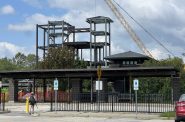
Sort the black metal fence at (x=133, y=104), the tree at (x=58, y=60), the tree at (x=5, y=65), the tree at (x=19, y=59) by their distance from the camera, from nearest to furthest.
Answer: the black metal fence at (x=133, y=104), the tree at (x=58, y=60), the tree at (x=5, y=65), the tree at (x=19, y=59)

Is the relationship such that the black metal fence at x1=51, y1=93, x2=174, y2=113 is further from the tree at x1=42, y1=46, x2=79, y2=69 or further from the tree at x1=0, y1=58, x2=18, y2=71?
the tree at x1=0, y1=58, x2=18, y2=71

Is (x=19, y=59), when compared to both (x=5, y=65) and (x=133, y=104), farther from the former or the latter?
(x=133, y=104)

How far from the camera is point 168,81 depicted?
67.8 metres

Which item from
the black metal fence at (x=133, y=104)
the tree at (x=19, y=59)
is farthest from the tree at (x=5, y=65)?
the black metal fence at (x=133, y=104)

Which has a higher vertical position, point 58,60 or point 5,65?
point 5,65

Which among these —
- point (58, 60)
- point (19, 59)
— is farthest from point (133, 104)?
point (19, 59)

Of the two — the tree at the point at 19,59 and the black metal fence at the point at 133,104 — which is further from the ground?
the tree at the point at 19,59

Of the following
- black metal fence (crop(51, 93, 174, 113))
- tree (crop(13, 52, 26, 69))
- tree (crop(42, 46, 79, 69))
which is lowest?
black metal fence (crop(51, 93, 174, 113))

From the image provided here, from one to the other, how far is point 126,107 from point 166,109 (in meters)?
4.86

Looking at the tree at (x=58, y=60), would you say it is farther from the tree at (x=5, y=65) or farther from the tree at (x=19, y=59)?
the tree at (x=19, y=59)

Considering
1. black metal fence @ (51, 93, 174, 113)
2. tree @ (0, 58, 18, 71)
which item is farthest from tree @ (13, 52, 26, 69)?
black metal fence @ (51, 93, 174, 113)

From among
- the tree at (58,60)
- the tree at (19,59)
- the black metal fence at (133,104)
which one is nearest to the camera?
the black metal fence at (133,104)

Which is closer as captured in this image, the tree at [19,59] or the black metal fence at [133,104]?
the black metal fence at [133,104]

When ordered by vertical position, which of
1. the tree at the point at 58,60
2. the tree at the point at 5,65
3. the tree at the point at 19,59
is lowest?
the tree at the point at 58,60
